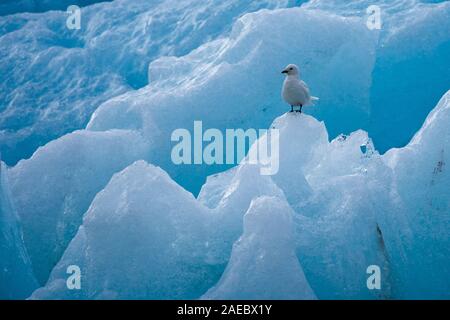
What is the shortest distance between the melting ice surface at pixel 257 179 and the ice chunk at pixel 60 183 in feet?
0.03

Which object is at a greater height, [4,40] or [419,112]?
[4,40]

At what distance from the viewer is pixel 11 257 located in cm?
279

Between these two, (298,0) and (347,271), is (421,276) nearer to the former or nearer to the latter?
(347,271)

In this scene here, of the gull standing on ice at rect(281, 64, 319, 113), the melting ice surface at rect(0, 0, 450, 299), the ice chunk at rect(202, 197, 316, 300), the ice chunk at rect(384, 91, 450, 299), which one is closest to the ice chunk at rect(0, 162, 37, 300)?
the melting ice surface at rect(0, 0, 450, 299)

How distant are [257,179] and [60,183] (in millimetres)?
1591

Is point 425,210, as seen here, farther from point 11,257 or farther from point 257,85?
point 11,257

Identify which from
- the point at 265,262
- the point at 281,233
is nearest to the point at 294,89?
the point at 281,233

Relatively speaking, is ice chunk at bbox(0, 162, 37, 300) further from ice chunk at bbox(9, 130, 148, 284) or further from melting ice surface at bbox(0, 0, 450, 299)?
ice chunk at bbox(9, 130, 148, 284)

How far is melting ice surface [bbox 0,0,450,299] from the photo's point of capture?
8.12 feet

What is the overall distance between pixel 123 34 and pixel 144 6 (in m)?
1.02

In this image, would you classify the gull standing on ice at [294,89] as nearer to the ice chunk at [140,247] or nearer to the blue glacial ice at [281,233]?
the blue glacial ice at [281,233]
